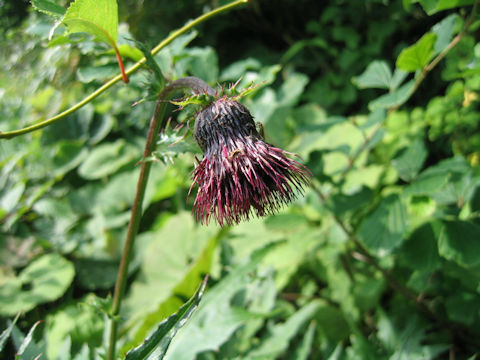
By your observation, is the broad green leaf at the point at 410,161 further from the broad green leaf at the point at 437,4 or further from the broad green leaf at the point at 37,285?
the broad green leaf at the point at 37,285

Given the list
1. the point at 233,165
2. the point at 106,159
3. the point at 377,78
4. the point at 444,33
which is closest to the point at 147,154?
the point at 233,165

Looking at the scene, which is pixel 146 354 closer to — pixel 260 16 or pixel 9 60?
pixel 9 60

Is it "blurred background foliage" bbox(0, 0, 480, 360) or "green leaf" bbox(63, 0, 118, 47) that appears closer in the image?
"green leaf" bbox(63, 0, 118, 47)

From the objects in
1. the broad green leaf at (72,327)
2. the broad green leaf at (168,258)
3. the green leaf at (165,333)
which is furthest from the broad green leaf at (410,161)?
the broad green leaf at (72,327)

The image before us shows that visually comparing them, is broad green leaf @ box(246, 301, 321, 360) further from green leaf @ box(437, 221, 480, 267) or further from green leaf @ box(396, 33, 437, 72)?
green leaf @ box(396, 33, 437, 72)

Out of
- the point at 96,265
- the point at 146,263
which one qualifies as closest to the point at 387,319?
the point at 146,263

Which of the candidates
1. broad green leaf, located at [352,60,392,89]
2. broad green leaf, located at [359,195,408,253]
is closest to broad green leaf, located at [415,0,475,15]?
broad green leaf, located at [352,60,392,89]
